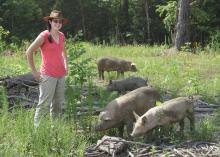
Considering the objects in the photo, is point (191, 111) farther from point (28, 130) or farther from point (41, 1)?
point (41, 1)

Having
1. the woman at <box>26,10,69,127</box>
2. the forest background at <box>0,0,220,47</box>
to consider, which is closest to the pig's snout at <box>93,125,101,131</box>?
the woman at <box>26,10,69,127</box>

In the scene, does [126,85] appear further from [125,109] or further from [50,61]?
[50,61]

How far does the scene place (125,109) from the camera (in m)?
7.61

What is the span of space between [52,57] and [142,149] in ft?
6.35

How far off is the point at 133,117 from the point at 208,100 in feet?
11.1

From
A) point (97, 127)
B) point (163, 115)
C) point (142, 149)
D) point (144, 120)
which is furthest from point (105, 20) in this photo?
point (142, 149)

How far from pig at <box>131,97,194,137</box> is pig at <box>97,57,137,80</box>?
268 inches

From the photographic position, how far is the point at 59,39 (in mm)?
7438

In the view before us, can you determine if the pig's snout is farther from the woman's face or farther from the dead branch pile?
the woman's face

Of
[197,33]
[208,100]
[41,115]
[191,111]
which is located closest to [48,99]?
[41,115]

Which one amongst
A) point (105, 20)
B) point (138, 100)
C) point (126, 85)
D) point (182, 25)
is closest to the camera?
point (138, 100)

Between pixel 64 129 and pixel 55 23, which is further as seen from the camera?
pixel 55 23

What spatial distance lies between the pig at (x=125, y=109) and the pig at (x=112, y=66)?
20.4 feet

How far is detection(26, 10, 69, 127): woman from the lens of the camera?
23.7 ft
